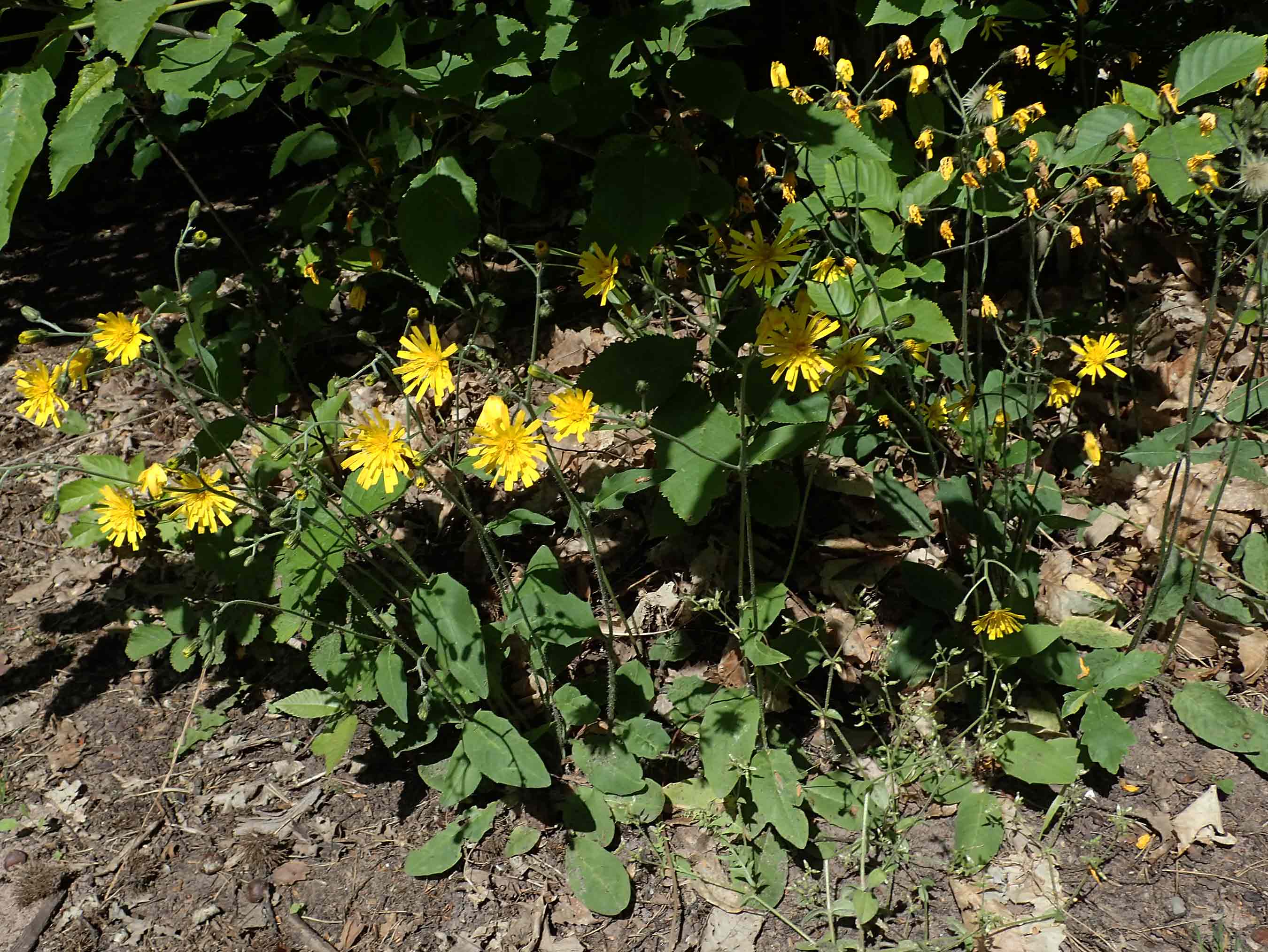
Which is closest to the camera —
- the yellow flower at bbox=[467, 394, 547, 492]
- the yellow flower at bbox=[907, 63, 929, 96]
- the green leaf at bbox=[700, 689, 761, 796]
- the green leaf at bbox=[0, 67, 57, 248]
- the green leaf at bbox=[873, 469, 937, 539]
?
the green leaf at bbox=[0, 67, 57, 248]

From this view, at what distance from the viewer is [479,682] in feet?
7.43

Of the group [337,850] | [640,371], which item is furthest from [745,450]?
[337,850]

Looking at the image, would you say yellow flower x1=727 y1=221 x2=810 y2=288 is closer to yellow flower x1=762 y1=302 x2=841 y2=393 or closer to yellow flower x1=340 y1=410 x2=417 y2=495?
yellow flower x1=762 y1=302 x2=841 y2=393

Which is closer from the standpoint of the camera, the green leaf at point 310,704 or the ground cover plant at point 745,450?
the ground cover plant at point 745,450

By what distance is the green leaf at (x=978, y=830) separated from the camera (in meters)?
2.28

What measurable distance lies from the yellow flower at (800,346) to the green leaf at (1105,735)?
1.17 metres

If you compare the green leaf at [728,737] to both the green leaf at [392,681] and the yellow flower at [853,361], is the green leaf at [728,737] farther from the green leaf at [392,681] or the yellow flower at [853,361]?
the yellow flower at [853,361]

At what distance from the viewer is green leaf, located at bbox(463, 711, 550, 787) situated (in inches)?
91.4

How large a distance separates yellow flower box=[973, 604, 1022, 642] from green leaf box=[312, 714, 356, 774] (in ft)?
5.50

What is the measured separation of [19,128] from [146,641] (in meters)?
1.88

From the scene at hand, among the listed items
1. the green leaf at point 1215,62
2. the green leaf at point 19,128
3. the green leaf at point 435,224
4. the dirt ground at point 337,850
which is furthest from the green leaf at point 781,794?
the green leaf at point 19,128

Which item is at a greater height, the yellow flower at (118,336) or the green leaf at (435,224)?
the green leaf at (435,224)

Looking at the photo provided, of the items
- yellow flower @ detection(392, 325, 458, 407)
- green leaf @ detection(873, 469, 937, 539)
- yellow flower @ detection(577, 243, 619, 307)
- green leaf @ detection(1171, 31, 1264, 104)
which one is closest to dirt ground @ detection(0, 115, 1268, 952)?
green leaf @ detection(873, 469, 937, 539)

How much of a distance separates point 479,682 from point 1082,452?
81.8 inches
